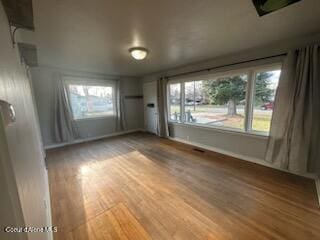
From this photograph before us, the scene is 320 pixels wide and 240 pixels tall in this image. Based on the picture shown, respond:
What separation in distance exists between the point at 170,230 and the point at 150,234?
0.69ft

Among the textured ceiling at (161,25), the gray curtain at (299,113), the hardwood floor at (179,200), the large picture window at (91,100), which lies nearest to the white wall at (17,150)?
the textured ceiling at (161,25)

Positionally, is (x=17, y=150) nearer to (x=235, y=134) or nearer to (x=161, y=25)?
(x=161, y=25)

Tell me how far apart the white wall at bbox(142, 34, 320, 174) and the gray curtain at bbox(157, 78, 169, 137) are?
0.44 metres

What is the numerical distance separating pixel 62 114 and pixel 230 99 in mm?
4344

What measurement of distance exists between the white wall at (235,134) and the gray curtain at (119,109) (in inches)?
78.8

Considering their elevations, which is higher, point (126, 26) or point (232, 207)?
point (126, 26)

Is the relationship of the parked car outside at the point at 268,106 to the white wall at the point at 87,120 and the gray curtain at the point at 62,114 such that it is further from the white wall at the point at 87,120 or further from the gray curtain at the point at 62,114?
the gray curtain at the point at 62,114

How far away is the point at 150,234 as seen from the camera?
1.47 m

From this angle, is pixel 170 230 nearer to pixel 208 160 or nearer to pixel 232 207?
pixel 232 207

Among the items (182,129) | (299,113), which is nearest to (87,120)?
(182,129)

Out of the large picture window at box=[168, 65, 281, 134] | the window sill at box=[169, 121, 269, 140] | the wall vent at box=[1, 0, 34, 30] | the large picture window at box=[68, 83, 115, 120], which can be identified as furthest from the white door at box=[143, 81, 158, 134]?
the wall vent at box=[1, 0, 34, 30]

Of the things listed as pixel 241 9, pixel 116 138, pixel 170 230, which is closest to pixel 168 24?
pixel 241 9

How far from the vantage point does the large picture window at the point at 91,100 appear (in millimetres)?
4391

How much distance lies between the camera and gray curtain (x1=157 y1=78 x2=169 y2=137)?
457 cm
